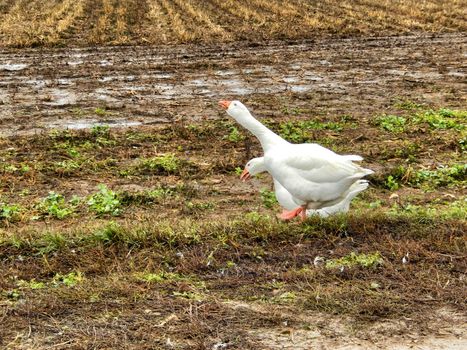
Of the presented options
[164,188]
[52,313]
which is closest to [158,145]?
[164,188]

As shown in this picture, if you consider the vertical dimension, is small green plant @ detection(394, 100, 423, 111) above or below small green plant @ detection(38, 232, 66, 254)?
below

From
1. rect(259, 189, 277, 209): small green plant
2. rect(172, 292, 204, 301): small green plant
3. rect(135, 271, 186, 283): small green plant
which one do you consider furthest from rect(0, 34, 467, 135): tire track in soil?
rect(172, 292, 204, 301): small green plant

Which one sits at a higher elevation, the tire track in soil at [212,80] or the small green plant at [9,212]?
the small green plant at [9,212]

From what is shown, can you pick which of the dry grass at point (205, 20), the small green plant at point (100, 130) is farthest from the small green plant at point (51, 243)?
the dry grass at point (205, 20)

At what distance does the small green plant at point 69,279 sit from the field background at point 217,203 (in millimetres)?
15

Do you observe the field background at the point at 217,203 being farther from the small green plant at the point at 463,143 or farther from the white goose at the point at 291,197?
the white goose at the point at 291,197

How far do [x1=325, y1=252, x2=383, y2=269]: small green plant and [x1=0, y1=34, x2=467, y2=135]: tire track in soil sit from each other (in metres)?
5.67

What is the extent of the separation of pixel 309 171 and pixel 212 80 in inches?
316

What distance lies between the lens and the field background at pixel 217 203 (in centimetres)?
417

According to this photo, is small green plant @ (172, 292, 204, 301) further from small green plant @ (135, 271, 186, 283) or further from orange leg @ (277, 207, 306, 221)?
orange leg @ (277, 207, 306, 221)

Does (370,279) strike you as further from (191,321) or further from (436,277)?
(191,321)

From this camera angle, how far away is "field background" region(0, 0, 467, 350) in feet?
13.7

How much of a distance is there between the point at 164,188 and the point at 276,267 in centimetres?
272

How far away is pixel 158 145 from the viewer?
29.8ft
